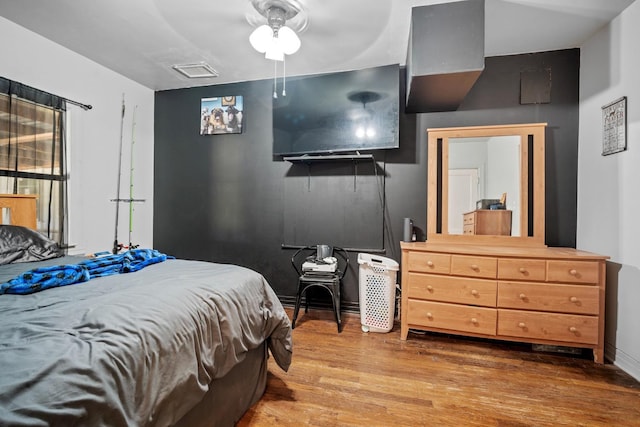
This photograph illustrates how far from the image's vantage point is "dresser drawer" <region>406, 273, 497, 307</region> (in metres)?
2.28

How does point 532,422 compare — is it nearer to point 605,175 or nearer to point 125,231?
point 605,175

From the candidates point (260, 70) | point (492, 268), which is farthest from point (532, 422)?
point (260, 70)

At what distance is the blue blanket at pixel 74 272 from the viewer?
3.91 ft

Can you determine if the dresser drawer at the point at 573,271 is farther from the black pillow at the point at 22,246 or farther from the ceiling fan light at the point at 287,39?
the black pillow at the point at 22,246

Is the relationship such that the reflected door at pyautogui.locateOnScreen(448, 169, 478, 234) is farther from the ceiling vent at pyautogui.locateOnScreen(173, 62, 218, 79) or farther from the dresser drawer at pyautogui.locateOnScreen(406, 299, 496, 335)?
the ceiling vent at pyautogui.locateOnScreen(173, 62, 218, 79)

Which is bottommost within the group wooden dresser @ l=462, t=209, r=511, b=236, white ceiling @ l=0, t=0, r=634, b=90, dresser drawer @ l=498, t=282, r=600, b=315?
dresser drawer @ l=498, t=282, r=600, b=315

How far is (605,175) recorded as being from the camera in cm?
224

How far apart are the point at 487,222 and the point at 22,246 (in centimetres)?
366

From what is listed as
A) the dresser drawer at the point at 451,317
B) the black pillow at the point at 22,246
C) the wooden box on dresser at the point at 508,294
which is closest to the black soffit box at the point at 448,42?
the wooden box on dresser at the point at 508,294

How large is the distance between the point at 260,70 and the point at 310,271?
2181 mm

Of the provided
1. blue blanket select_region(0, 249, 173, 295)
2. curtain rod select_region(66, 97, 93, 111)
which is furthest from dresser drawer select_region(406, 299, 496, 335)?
curtain rod select_region(66, 97, 93, 111)

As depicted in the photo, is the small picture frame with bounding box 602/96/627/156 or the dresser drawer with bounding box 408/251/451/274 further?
the dresser drawer with bounding box 408/251/451/274

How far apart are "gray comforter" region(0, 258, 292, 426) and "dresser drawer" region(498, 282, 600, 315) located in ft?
6.25

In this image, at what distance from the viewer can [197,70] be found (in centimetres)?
311
